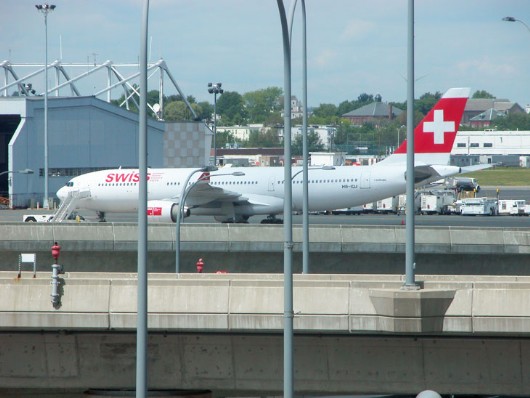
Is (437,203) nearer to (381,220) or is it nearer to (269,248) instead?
(381,220)

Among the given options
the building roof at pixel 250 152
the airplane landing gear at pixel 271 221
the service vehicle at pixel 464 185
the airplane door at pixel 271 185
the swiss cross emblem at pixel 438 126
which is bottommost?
the airplane landing gear at pixel 271 221

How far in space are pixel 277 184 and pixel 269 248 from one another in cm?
2564

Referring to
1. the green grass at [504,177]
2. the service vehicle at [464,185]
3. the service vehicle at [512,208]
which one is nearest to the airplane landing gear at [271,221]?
the service vehicle at [512,208]

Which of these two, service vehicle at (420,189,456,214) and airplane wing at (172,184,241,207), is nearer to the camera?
airplane wing at (172,184,241,207)

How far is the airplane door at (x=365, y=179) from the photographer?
61.6 metres

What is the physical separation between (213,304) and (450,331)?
3.97 m

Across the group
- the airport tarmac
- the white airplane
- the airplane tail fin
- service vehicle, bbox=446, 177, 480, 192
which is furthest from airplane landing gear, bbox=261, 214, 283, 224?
service vehicle, bbox=446, 177, 480, 192

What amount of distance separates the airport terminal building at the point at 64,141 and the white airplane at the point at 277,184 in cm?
1988

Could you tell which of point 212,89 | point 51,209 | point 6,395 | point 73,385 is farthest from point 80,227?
→ point 212,89

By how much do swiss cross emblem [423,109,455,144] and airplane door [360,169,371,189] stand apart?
4.52 metres

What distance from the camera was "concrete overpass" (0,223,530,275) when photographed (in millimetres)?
38156

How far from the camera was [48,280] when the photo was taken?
63.8 ft

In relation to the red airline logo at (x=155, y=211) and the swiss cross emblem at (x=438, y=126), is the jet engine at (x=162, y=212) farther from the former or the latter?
the swiss cross emblem at (x=438, y=126)

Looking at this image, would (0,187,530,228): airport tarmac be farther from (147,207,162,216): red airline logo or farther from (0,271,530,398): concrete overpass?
(0,271,530,398): concrete overpass
